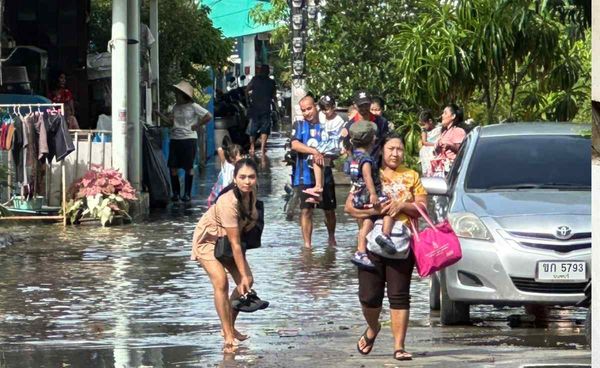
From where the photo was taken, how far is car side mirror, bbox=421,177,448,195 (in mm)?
11742

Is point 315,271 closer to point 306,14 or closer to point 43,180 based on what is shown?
point 43,180

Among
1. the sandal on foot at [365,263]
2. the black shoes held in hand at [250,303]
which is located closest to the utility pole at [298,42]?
the black shoes held in hand at [250,303]

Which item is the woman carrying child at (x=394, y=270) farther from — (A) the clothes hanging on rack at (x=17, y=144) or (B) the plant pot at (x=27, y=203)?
(B) the plant pot at (x=27, y=203)

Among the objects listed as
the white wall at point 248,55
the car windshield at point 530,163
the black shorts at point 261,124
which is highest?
the white wall at point 248,55

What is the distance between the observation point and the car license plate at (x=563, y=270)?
11.0 m

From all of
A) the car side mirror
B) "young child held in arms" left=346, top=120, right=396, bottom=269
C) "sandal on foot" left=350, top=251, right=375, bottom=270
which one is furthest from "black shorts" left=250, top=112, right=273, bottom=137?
"sandal on foot" left=350, top=251, right=375, bottom=270

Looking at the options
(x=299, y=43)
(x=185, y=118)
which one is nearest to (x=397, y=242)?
(x=185, y=118)

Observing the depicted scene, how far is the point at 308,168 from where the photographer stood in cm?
1705

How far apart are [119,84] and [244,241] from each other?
9659 millimetres

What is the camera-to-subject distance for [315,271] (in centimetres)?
1514

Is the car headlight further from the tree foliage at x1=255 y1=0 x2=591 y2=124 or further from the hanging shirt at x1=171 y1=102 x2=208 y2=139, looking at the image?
the hanging shirt at x1=171 y1=102 x2=208 y2=139

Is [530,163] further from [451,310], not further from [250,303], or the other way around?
[250,303]

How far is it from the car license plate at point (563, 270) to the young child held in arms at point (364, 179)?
1.34m

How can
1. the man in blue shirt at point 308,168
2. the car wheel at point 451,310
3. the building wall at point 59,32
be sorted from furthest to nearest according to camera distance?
1. the building wall at point 59,32
2. the man in blue shirt at point 308,168
3. the car wheel at point 451,310
